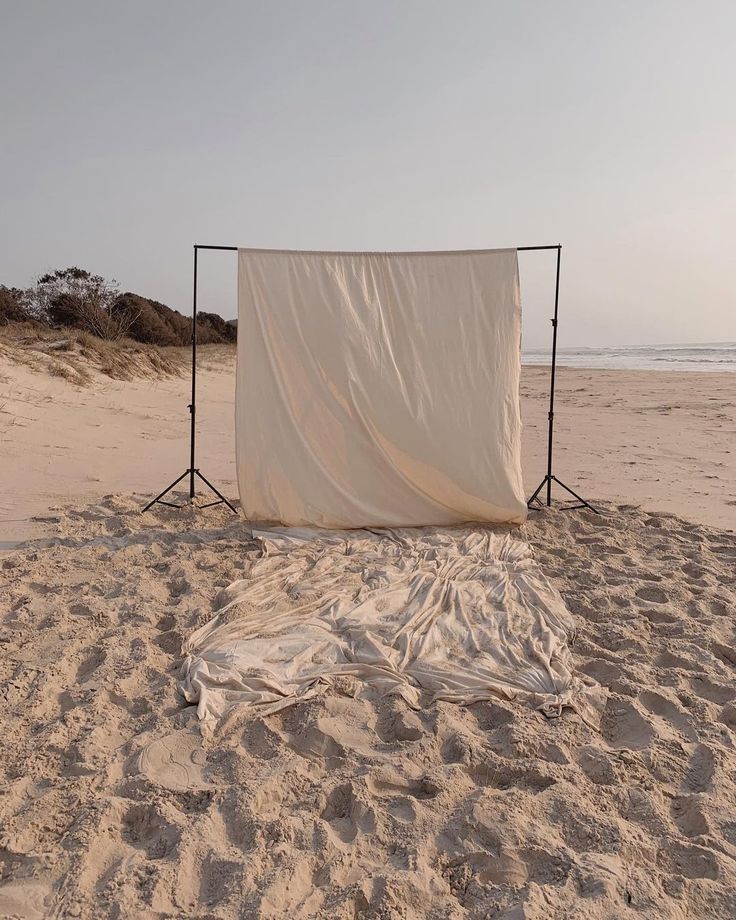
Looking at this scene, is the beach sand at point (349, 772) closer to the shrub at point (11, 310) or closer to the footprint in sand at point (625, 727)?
the footprint in sand at point (625, 727)

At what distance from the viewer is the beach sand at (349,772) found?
64.6 inches

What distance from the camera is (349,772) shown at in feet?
6.83

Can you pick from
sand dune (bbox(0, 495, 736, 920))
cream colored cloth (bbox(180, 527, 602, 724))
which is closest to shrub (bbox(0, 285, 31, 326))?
cream colored cloth (bbox(180, 527, 602, 724))

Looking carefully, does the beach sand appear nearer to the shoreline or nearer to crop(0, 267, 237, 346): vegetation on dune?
the shoreline

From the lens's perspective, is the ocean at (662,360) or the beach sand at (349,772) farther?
the ocean at (662,360)

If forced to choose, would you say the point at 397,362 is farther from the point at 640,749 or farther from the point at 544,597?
the point at 640,749

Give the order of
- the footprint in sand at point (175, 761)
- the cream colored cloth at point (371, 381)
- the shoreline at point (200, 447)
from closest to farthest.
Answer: the footprint in sand at point (175, 761) < the cream colored cloth at point (371, 381) < the shoreline at point (200, 447)

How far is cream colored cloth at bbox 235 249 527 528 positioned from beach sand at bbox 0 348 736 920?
0.65 meters

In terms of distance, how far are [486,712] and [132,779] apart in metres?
1.23

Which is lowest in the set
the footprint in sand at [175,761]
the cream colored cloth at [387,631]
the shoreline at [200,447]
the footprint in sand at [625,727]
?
the footprint in sand at [175,761]

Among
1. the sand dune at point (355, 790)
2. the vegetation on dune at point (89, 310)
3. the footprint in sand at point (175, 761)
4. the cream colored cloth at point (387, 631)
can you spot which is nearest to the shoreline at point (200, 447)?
the cream colored cloth at point (387, 631)

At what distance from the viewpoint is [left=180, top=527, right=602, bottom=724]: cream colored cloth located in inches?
101

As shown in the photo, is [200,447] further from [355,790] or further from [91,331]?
[91,331]

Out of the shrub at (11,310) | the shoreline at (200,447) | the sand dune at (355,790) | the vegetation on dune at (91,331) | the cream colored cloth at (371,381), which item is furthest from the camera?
the shrub at (11,310)
